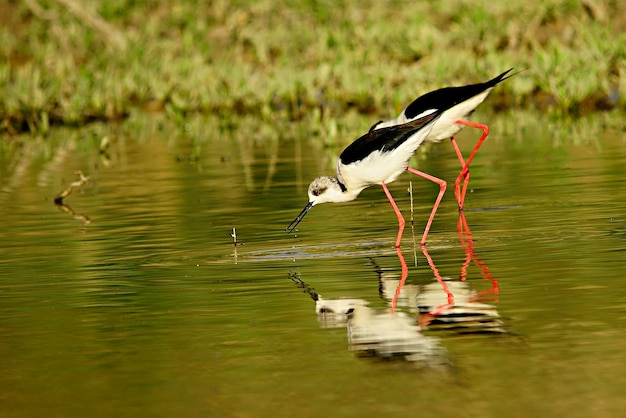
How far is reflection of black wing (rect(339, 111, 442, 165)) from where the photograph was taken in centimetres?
852

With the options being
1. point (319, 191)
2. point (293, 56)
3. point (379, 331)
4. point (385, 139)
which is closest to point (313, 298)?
point (379, 331)

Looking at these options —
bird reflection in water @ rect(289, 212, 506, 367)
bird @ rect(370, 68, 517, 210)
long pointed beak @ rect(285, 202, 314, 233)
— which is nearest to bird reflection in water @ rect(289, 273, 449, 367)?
bird reflection in water @ rect(289, 212, 506, 367)

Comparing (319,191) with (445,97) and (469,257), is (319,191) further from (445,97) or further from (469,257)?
(469,257)

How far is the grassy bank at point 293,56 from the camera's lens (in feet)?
62.6

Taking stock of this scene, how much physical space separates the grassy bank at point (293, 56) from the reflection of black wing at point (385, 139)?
8.84 m

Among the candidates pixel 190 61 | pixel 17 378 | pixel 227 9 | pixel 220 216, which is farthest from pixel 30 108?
pixel 17 378

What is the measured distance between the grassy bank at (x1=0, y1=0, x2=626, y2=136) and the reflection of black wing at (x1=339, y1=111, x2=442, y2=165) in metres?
8.84

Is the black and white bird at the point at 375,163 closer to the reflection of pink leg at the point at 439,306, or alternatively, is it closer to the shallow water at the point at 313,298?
the shallow water at the point at 313,298

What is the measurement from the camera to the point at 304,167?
13141 mm

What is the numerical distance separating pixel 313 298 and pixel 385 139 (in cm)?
231

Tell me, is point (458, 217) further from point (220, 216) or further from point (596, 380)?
point (596, 380)

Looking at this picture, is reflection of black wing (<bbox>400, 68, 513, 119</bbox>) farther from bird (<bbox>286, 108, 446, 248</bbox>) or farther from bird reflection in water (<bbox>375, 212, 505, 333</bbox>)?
bird reflection in water (<bbox>375, 212, 505, 333</bbox>)

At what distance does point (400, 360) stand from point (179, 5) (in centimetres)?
2409

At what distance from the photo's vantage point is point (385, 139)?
851 centimetres
